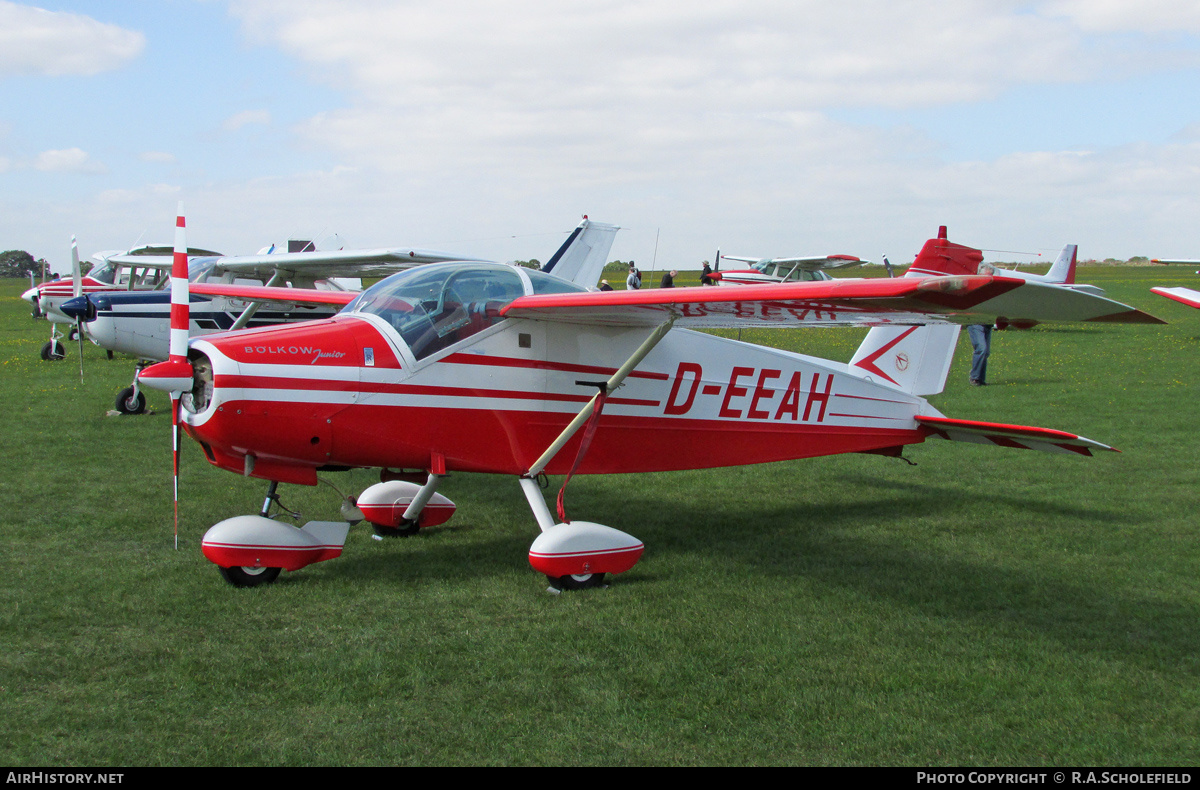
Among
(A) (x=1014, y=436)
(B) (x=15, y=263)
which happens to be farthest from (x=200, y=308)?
(B) (x=15, y=263)

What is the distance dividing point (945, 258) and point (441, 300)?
388 centimetres

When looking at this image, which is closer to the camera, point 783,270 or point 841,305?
point 841,305

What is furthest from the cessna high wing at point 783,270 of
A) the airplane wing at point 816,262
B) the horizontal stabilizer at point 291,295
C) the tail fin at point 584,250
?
the horizontal stabilizer at point 291,295

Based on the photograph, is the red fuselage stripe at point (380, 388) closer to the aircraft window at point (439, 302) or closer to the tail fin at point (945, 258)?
the aircraft window at point (439, 302)

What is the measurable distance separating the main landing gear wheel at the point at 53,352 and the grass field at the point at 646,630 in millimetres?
11941

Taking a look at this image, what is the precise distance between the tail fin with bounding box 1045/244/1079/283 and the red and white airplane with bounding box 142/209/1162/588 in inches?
1152

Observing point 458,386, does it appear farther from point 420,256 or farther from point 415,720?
point 420,256

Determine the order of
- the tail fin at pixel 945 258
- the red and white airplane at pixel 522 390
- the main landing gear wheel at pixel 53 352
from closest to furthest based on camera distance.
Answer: the red and white airplane at pixel 522 390, the tail fin at pixel 945 258, the main landing gear wheel at pixel 53 352

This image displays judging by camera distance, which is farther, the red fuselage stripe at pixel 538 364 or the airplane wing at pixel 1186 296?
the airplane wing at pixel 1186 296

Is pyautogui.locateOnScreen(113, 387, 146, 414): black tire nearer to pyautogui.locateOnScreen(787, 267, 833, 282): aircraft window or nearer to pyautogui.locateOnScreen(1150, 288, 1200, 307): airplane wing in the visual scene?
pyautogui.locateOnScreen(1150, 288, 1200, 307): airplane wing

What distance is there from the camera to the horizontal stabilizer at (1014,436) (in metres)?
6.55

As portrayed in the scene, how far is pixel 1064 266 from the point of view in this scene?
3300cm

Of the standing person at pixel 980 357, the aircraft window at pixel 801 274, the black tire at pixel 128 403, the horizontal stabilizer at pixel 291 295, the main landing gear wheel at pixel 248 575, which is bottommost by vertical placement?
the black tire at pixel 128 403

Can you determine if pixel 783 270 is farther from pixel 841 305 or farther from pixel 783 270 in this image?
pixel 841 305
